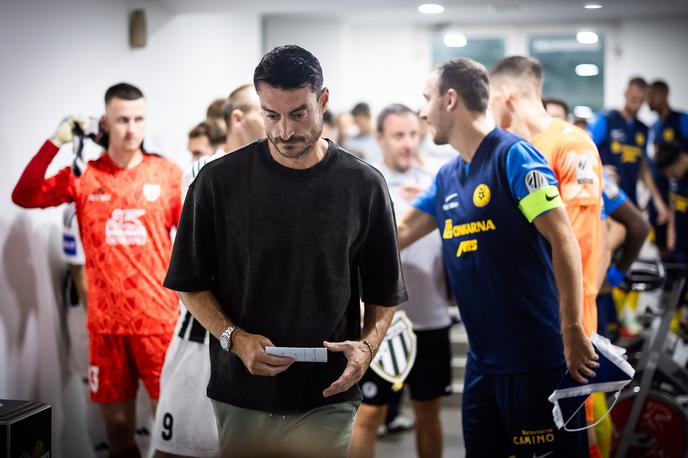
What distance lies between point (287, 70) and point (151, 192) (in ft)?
6.45

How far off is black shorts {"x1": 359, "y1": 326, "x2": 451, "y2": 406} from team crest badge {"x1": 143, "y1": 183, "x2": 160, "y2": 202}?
1280 millimetres

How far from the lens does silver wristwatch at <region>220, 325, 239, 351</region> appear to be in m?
2.23

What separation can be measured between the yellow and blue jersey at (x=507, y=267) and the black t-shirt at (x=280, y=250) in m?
0.54

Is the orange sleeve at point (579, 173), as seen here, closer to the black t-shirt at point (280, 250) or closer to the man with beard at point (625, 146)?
the black t-shirt at point (280, 250)

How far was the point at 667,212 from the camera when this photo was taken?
8008 millimetres

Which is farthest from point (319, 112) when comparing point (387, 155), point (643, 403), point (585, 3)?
point (585, 3)

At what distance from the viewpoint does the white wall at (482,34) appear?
11273 mm

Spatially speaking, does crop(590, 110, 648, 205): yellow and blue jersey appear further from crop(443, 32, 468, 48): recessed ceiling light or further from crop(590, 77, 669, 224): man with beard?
crop(443, 32, 468, 48): recessed ceiling light

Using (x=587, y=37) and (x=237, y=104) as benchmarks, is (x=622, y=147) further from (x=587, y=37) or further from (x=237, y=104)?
(x=237, y=104)

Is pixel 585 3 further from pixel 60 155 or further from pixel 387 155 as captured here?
pixel 60 155

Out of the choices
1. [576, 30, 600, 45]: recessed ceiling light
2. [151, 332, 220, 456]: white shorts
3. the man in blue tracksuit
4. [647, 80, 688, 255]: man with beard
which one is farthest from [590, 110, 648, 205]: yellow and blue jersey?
[151, 332, 220, 456]: white shorts

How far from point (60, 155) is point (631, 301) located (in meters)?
4.73

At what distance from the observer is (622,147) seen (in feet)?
→ 26.9

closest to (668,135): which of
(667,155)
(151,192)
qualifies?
(667,155)
